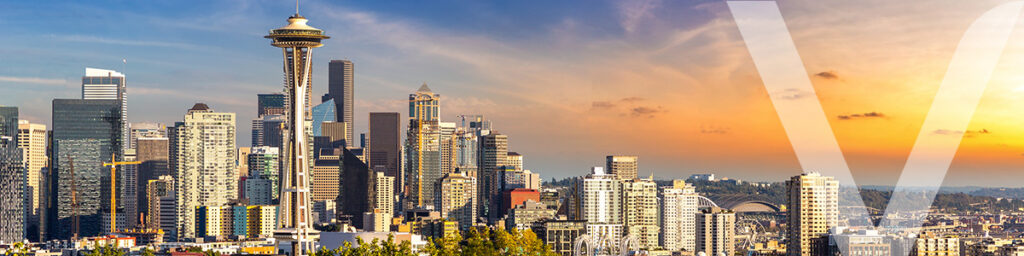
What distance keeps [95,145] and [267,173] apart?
24.6ft

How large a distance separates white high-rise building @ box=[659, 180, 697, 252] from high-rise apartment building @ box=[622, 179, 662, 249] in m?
0.31

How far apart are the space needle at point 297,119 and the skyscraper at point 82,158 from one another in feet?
61.4

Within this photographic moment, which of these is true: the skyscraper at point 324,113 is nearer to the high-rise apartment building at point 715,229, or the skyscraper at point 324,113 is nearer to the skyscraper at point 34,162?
the skyscraper at point 34,162

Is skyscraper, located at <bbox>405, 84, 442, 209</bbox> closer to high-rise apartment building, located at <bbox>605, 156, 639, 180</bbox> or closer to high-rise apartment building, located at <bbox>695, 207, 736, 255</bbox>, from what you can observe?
high-rise apartment building, located at <bbox>605, 156, 639, 180</bbox>

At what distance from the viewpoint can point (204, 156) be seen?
59.1 meters

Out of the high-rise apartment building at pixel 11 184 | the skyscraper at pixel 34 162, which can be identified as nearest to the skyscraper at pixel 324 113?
the skyscraper at pixel 34 162

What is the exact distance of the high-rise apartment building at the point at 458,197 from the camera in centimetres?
5244

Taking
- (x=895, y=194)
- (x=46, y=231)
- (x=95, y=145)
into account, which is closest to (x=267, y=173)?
(x=95, y=145)

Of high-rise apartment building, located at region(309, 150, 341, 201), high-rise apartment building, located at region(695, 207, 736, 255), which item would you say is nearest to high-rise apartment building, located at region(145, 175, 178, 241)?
high-rise apartment building, located at region(309, 150, 341, 201)

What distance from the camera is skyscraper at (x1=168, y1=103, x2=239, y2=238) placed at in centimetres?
5691

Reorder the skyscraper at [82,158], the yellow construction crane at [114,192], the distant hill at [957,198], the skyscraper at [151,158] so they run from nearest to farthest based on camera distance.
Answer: the distant hill at [957,198]
the skyscraper at [82,158]
the yellow construction crane at [114,192]
the skyscraper at [151,158]

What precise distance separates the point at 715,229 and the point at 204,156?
26374 mm

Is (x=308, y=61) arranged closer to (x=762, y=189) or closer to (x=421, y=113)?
(x=762, y=189)

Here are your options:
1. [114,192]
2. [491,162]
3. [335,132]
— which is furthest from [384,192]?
[335,132]
